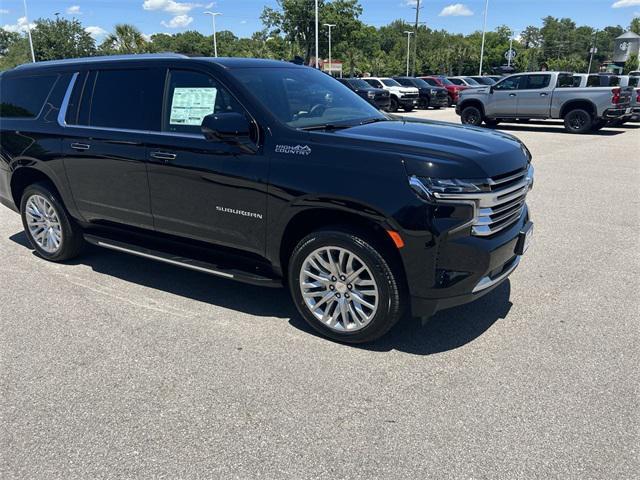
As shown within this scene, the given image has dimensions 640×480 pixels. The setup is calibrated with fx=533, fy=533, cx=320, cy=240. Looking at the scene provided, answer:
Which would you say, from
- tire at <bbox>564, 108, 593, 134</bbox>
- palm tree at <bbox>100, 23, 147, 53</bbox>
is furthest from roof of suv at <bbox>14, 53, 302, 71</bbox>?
palm tree at <bbox>100, 23, 147, 53</bbox>

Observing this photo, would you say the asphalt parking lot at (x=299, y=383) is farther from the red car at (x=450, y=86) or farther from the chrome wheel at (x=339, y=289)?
the red car at (x=450, y=86)

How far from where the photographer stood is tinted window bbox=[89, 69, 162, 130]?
4.35 meters

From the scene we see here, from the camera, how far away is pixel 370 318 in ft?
11.6

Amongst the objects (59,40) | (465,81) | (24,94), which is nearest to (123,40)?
(59,40)

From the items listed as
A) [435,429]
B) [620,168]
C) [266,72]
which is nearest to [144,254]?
[266,72]

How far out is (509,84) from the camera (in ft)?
58.6

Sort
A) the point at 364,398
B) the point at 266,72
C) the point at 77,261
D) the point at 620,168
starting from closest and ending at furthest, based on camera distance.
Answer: the point at 364,398 → the point at 266,72 → the point at 77,261 → the point at 620,168

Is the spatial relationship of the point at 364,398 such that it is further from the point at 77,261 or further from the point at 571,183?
the point at 571,183

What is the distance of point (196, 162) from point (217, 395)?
176cm

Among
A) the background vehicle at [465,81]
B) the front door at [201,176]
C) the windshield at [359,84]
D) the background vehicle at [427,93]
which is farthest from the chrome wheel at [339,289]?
the background vehicle at [465,81]

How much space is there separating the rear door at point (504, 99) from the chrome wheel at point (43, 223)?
52.3ft

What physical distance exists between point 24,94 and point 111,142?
1.53 metres

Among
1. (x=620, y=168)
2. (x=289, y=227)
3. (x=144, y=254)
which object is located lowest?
(x=620, y=168)

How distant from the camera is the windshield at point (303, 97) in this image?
396cm
